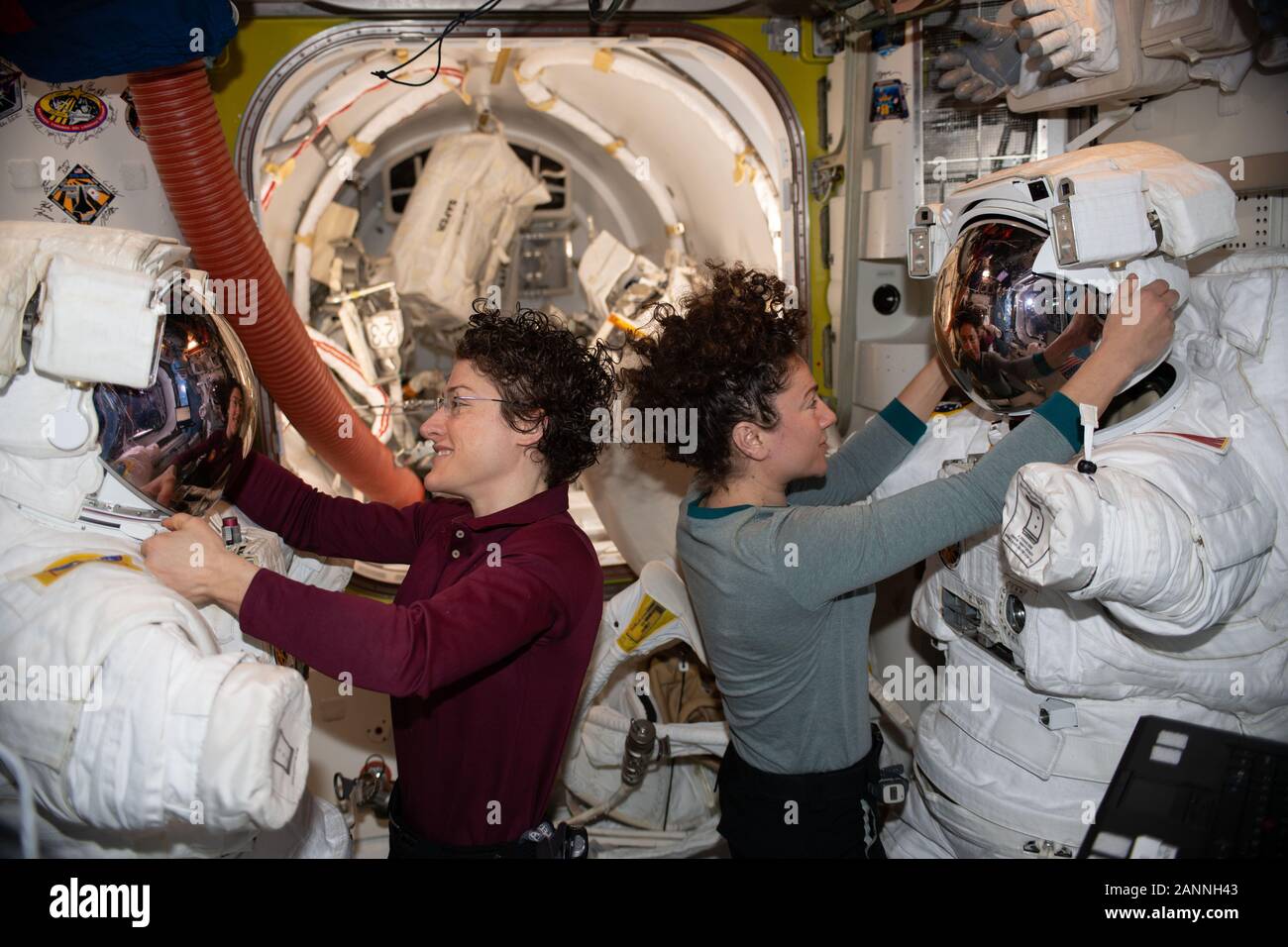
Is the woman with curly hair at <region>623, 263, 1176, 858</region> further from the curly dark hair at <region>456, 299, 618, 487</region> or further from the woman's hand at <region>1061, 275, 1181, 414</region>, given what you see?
the curly dark hair at <region>456, 299, 618, 487</region>

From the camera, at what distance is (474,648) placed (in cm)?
153

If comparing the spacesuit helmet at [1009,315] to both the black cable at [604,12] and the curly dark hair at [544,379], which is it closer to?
the curly dark hair at [544,379]

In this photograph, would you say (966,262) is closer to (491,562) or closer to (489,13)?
(491,562)

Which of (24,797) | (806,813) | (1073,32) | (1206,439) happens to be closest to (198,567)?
(24,797)

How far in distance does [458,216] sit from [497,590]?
228cm

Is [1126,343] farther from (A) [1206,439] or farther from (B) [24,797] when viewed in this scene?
(B) [24,797]

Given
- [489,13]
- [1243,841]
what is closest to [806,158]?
[489,13]

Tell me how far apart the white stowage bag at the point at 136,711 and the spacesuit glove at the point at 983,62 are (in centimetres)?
209

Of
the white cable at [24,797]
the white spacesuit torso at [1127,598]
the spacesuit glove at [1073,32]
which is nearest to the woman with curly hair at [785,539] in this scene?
the white spacesuit torso at [1127,598]

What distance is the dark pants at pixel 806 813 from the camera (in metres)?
1.88

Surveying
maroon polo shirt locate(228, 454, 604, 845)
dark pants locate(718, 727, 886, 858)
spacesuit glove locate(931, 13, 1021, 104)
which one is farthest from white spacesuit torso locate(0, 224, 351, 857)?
spacesuit glove locate(931, 13, 1021, 104)

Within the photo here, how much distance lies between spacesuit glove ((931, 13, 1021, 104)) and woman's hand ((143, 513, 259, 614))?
6.61 ft

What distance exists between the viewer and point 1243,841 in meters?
1.52

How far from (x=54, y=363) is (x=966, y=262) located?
1558mm
